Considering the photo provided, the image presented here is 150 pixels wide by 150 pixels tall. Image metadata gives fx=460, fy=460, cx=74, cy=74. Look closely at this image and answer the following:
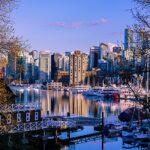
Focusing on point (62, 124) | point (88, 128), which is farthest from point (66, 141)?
point (88, 128)

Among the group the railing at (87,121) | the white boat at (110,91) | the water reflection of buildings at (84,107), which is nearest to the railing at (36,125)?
the railing at (87,121)

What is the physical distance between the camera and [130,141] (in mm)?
51312

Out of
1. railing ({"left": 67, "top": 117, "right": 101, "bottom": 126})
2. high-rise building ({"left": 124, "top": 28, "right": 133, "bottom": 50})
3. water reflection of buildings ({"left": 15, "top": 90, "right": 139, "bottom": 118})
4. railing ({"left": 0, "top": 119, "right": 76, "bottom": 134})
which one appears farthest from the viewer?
water reflection of buildings ({"left": 15, "top": 90, "right": 139, "bottom": 118})

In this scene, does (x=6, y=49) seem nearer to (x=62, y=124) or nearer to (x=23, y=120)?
(x=23, y=120)

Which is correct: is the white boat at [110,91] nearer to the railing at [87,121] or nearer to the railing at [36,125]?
the railing at [87,121]

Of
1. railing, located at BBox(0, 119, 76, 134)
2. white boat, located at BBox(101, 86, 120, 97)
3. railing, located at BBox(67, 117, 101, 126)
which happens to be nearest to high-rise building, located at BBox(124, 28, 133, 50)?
railing, located at BBox(0, 119, 76, 134)

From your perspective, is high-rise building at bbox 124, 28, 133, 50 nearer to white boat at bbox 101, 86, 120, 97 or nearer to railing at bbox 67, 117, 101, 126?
railing at bbox 67, 117, 101, 126

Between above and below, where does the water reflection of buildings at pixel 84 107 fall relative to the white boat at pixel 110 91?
below

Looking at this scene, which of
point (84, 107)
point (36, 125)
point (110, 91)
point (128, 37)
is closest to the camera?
point (128, 37)

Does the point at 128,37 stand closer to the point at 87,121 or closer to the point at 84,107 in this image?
the point at 87,121

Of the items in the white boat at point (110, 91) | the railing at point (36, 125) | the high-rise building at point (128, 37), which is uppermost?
the high-rise building at point (128, 37)

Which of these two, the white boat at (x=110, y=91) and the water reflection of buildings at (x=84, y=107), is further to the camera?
the white boat at (x=110, y=91)

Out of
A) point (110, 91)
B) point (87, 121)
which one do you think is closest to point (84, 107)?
point (87, 121)

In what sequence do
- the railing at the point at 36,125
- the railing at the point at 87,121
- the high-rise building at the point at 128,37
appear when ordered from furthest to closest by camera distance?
the railing at the point at 87,121 → the railing at the point at 36,125 → the high-rise building at the point at 128,37
